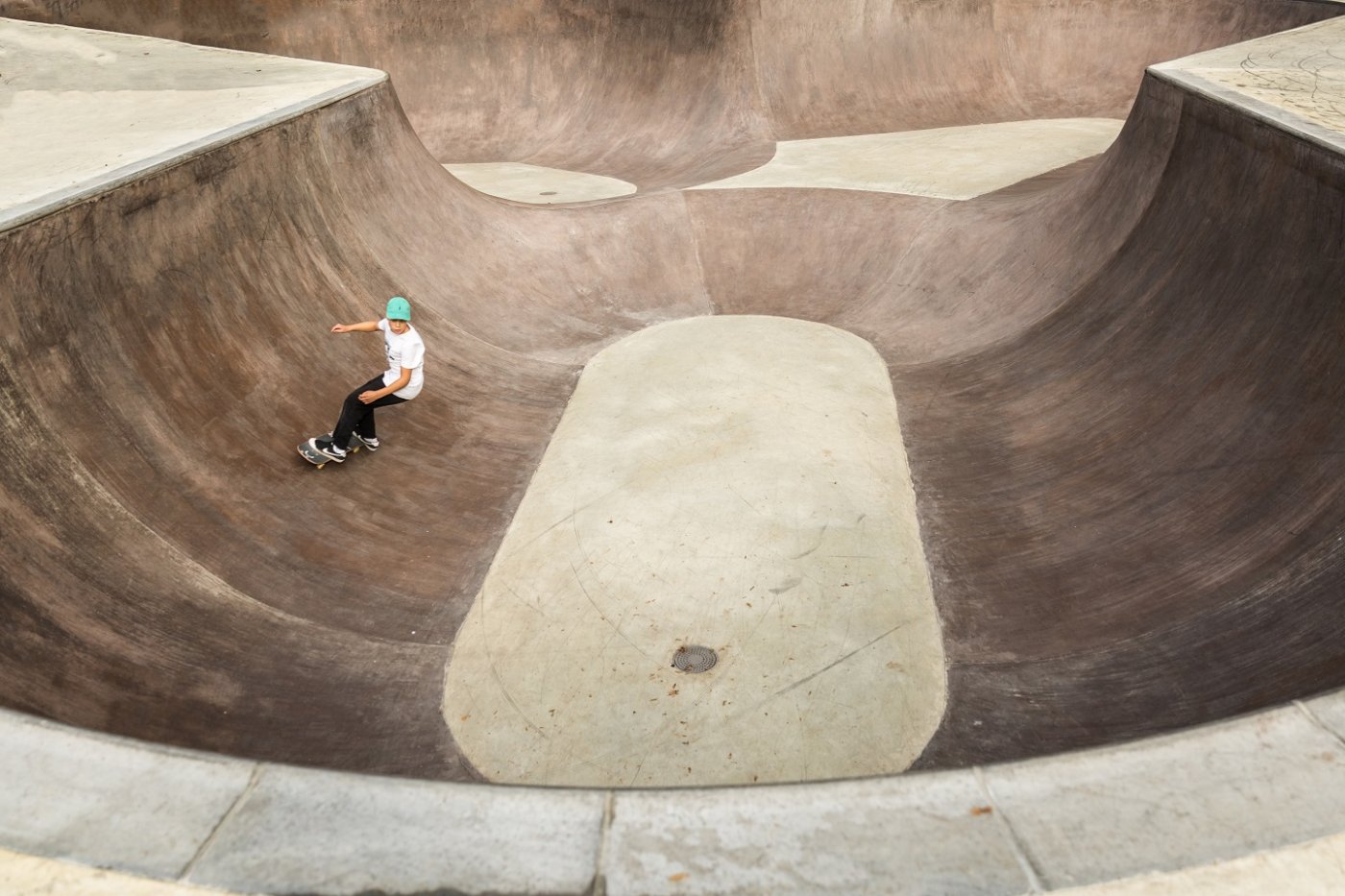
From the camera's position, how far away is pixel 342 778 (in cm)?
240

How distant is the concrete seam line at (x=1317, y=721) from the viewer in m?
2.37

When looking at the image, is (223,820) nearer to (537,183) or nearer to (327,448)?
(327,448)

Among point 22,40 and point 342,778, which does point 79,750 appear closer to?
point 342,778

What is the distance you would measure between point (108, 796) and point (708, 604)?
3543 mm

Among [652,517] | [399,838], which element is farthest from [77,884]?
[652,517]

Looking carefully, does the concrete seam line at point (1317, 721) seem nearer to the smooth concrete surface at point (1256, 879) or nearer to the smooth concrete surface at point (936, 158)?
the smooth concrete surface at point (1256, 879)

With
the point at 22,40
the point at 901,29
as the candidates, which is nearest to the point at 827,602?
the point at 22,40

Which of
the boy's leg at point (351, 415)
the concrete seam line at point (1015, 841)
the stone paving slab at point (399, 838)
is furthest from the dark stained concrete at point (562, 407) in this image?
the concrete seam line at point (1015, 841)

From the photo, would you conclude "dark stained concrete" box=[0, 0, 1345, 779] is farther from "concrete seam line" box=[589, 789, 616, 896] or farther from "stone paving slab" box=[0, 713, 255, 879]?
"concrete seam line" box=[589, 789, 616, 896]

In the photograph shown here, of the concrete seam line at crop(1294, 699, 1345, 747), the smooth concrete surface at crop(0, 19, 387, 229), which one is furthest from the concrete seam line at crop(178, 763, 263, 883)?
the smooth concrete surface at crop(0, 19, 387, 229)

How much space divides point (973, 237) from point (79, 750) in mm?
9519

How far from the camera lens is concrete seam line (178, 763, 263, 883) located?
84.6 inches

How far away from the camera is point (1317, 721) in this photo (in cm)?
242

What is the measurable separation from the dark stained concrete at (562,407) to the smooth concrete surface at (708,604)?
0.78ft
